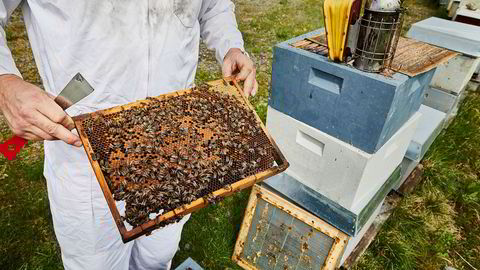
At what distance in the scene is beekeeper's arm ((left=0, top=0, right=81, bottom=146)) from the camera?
1690 mm

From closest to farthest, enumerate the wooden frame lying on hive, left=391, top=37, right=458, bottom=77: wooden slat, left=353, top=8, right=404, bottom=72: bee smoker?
left=353, top=8, right=404, bottom=72: bee smoker → left=391, top=37, right=458, bottom=77: wooden slat → the wooden frame lying on hive

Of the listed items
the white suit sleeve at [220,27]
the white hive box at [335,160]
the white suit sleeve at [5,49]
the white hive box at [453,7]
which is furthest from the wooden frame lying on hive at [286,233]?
the white hive box at [453,7]

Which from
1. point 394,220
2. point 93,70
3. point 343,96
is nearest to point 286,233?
point 343,96

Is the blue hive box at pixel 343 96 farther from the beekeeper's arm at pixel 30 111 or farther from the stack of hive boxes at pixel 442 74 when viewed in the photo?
the beekeeper's arm at pixel 30 111

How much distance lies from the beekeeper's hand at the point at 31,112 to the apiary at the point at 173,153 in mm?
227

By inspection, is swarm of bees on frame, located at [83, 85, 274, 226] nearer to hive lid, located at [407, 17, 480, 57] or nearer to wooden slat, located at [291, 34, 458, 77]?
wooden slat, located at [291, 34, 458, 77]

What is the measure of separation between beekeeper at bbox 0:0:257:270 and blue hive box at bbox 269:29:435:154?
0.31 metres

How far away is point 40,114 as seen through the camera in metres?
1.70

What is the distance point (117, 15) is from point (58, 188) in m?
1.31

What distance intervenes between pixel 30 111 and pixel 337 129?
6.55 feet

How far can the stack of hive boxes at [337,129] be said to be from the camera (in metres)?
2.41

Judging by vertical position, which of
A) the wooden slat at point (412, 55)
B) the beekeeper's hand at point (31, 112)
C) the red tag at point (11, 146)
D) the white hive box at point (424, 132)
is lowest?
the white hive box at point (424, 132)

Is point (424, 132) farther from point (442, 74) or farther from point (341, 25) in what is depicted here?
point (341, 25)

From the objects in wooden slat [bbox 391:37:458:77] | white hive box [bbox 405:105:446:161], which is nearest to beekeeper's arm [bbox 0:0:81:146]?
wooden slat [bbox 391:37:458:77]
